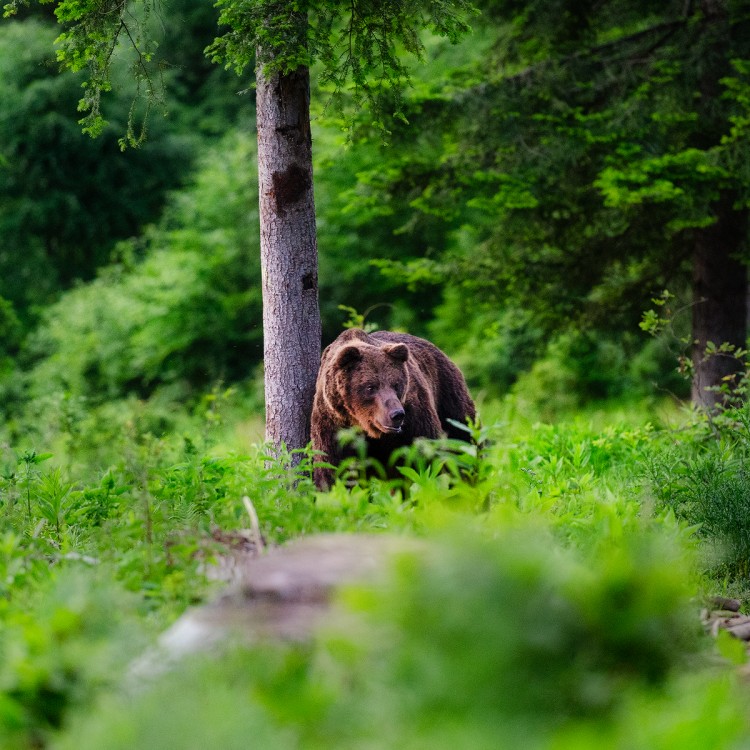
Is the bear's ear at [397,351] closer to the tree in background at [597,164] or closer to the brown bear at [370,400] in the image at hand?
the brown bear at [370,400]

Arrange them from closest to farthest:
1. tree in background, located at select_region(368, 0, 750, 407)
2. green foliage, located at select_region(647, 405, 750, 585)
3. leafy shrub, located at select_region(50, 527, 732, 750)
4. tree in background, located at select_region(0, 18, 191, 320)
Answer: leafy shrub, located at select_region(50, 527, 732, 750)
green foliage, located at select_region(647, 405, 750, 585)
tree in background, located at select_region(368, 0, 750, 407)
tree in background, located at select_region(0, 18, 191, 320)

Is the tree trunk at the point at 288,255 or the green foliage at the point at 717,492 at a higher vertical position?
the tree trunk at the point at 288,255

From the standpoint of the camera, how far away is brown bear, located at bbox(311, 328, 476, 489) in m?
6.07

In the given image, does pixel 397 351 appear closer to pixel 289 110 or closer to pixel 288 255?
pixel 288 255

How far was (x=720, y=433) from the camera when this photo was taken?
7.63m

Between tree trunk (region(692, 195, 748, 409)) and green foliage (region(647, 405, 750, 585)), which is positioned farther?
tree trunk (region(692, 195, 748, 409))

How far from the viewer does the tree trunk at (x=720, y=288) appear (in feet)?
35.1

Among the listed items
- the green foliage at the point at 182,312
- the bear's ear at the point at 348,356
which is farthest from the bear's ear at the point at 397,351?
the green foliage at the point at 182,312

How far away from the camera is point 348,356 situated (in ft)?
20.2

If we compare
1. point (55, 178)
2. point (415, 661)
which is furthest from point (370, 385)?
point (55, 178)

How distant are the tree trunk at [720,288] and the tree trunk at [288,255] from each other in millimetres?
5724

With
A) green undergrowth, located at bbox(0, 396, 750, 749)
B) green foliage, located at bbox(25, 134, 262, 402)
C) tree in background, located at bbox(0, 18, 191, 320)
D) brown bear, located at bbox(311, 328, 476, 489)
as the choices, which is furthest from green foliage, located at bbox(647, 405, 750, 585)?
tree in background, located at bbox(0, 18, 191, 320)

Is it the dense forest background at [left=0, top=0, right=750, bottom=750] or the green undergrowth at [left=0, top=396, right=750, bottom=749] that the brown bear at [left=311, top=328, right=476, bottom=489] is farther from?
the green undergrowth at [left=0, top=396, right=750, bottom=749]

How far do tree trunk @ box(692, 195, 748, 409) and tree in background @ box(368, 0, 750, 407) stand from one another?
0.05ft
